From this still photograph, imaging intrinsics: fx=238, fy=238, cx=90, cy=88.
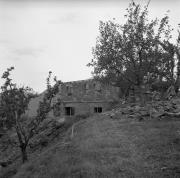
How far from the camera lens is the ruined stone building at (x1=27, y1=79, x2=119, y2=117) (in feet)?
134

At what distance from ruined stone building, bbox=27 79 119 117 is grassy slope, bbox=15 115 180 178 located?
24.1m

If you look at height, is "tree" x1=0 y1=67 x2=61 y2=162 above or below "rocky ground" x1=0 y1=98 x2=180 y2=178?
above

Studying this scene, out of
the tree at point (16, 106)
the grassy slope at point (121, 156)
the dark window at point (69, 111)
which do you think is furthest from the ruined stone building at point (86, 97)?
the grassy slope at point (121, 156)

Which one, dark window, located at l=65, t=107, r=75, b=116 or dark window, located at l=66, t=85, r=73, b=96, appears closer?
dark window, located at l=65, t=107, r=75, b=116

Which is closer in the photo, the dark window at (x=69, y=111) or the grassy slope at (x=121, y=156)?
the grassy slope at (x=121, y=156)

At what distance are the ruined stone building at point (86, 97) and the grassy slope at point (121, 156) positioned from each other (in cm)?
2406

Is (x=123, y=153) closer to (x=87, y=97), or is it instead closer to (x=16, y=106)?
(x=16, y=106)

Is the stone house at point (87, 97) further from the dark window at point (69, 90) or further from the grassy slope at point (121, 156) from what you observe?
the grassy slope at point (121, 156)

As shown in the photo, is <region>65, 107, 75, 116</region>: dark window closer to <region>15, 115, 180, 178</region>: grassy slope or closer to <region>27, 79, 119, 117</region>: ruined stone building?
<region>27, 79, 119, 117</region>: ruined stone building

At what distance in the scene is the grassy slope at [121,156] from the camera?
391 inches

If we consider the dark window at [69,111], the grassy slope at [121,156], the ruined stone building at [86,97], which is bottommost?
the grassy slope at [121,156]

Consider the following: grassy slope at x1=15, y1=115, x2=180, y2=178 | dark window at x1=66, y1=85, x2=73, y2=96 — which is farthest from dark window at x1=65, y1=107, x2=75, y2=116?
grassy slope at x1=15, y1=115, x2=180, y2=178

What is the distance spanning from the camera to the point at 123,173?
974 cm

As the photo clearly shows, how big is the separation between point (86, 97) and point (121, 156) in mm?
30405
